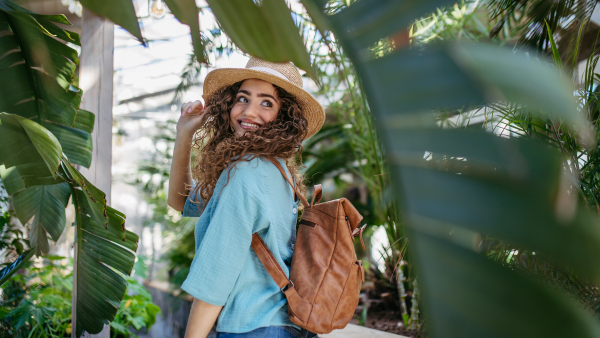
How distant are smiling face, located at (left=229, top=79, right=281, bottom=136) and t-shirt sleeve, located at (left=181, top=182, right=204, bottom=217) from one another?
26 centimetres

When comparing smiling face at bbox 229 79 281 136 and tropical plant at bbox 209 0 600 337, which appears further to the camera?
smiling face at bbox 229 79 281 136

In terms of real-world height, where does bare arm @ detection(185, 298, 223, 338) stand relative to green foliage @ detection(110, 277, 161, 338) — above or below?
above

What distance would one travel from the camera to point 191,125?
1.20 meters

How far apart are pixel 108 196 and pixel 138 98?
13.9ft

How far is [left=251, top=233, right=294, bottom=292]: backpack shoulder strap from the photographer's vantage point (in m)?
0.92

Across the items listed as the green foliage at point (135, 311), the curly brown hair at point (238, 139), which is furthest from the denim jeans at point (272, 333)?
the green foliage at point (135, 311)

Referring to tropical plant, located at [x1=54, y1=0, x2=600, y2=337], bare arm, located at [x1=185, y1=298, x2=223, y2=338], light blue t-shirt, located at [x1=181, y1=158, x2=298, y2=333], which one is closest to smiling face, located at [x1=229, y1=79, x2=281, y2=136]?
light blue t-shirt, located at [x1=181, y1=158, x2=298, y2=333]

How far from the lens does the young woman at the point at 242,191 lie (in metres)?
0.88

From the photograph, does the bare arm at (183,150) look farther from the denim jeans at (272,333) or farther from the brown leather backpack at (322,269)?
the denim jeans at (272,333)

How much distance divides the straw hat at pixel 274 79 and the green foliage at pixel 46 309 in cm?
138

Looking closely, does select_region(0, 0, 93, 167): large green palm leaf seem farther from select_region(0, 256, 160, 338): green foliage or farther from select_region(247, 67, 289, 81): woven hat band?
select_region(0, 256, 160, 338): green foliage

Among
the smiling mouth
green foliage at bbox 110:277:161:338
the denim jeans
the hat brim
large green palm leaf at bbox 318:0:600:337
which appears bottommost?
green foliage at bbox 110:277:161:338

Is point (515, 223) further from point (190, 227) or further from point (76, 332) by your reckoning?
point (190, 227)

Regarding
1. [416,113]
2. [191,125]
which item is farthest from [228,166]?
[416,113]
